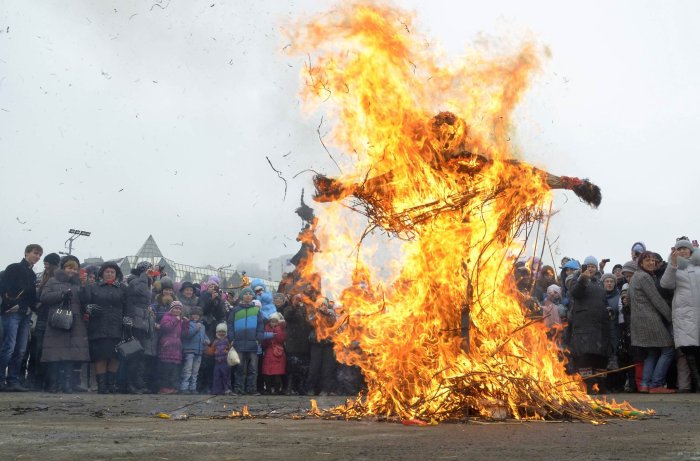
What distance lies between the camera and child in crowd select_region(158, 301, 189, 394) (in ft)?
47.1

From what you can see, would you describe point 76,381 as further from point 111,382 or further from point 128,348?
point 128,348

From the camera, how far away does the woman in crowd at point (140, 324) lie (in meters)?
13.9

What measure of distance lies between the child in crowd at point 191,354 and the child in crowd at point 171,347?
128mm

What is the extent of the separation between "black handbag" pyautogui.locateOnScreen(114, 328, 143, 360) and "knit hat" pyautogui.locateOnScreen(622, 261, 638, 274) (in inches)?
318

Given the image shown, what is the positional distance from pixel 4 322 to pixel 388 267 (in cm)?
765

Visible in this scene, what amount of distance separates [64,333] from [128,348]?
1.06 meters

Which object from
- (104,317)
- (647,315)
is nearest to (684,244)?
(647,315)

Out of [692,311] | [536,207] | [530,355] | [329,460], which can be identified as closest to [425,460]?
[329,460]

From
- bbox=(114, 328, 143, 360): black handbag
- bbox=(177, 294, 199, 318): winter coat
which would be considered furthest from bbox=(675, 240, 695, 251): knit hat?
bbox=(114, 328, 143, 360): black handbag

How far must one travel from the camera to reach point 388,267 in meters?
7.87

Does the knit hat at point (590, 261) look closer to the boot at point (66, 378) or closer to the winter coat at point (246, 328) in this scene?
the winter coat at point (246, 328)

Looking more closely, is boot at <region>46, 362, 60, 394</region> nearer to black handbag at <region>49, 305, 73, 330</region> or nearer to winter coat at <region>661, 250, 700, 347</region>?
black handbag at <region>49, 305, 73, 330</region>

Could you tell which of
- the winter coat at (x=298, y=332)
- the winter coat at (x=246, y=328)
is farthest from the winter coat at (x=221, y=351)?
the winter coat at (x=298, y=332)

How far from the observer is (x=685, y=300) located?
11.7 metres
